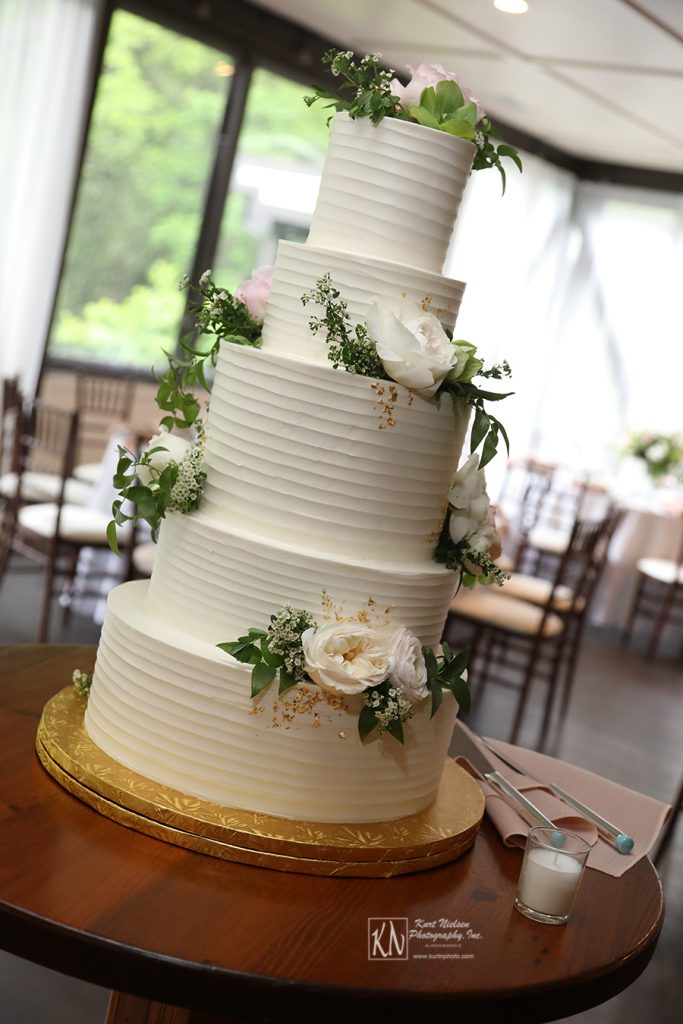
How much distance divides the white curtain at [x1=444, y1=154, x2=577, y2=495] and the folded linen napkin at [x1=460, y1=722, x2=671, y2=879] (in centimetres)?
673

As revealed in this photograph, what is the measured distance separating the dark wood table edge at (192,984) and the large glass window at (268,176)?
21.3 ft

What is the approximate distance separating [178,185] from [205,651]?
602 cm

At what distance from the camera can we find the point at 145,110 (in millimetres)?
6766

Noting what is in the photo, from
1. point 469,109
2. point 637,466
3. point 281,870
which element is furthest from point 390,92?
point 637,466

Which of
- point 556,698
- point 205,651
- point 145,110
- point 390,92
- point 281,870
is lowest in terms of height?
point 556,698

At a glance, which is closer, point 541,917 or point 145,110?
point 541,917

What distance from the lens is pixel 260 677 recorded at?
1.53 m

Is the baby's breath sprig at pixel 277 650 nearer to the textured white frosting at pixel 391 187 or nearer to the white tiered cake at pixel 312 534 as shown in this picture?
the white tiered cake at pixel 312 534

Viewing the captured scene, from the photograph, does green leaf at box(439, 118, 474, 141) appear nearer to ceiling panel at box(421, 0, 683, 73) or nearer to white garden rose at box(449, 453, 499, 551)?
white garden rose at box(449, 453, 499, 551)

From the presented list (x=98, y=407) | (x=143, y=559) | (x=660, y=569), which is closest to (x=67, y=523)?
(x=143, y=559)

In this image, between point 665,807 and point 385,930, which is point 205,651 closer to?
point 385,930

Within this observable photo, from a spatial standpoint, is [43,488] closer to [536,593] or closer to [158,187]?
[536,593]

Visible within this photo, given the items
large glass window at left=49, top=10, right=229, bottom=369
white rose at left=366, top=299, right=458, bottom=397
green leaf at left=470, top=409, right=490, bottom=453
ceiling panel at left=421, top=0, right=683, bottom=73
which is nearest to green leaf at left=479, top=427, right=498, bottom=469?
green leaf at left=470, top=409, right=490, bottom=453

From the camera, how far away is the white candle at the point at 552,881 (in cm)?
154
